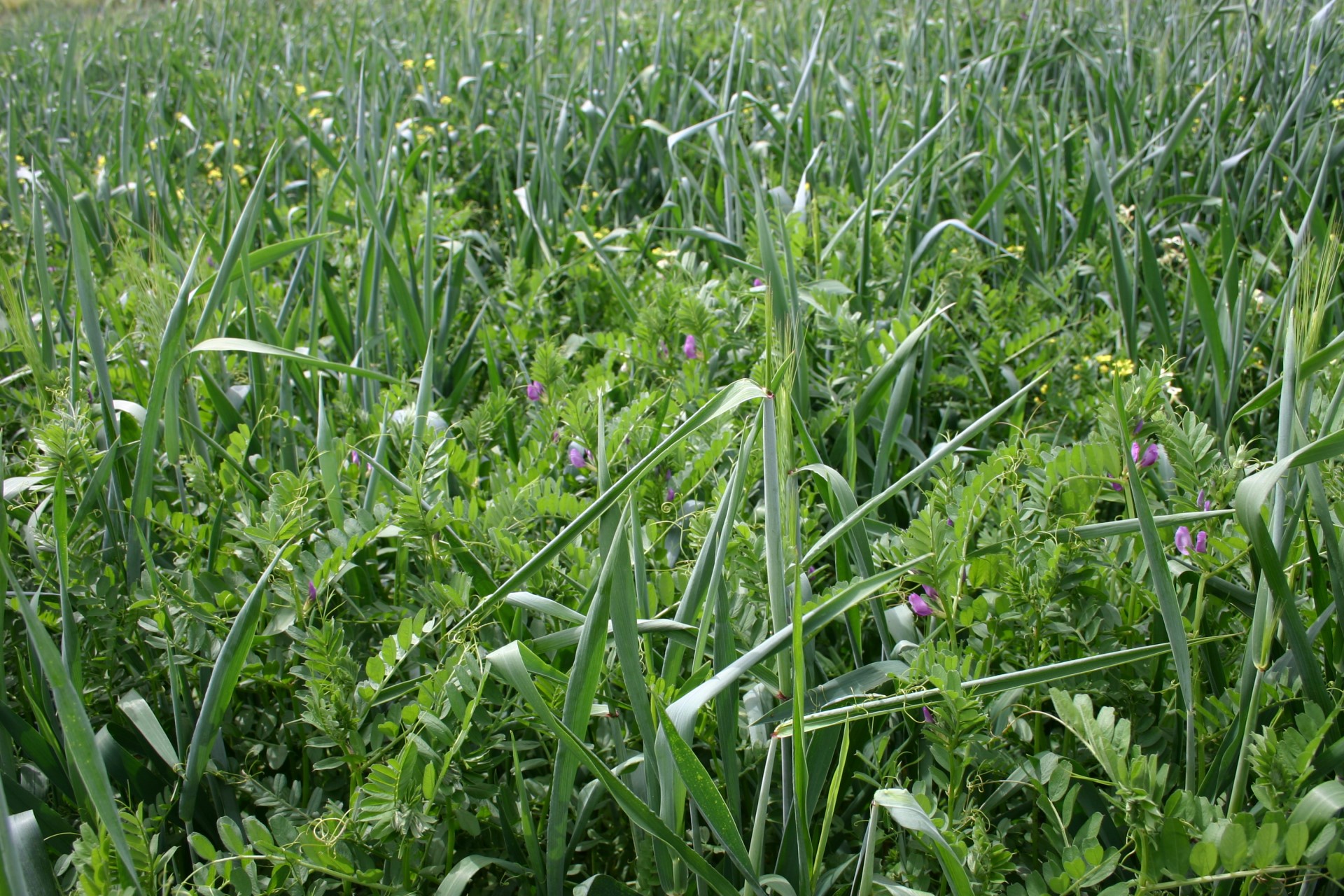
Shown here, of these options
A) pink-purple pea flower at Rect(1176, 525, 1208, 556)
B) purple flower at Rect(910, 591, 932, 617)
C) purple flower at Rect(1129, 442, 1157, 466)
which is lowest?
purple flower at Rect(910, 591, 932, 617)

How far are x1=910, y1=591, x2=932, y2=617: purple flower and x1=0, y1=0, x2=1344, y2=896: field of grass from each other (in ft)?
0.07

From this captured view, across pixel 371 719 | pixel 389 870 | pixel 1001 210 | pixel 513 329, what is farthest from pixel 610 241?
pixel 389 870

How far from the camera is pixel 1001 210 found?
6.51 ft

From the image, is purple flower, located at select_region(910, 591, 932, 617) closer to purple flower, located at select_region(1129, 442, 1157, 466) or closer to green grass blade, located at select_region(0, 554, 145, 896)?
purple flower, located at select_region(1129, 442, 1157, 466)

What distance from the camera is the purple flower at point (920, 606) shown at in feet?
3.10

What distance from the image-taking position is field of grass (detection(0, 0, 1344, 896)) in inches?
28.5

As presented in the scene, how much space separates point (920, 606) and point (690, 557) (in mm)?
286

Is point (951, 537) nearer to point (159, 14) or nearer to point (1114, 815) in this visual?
point (1114, 815)

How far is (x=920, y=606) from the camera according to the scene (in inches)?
37.4

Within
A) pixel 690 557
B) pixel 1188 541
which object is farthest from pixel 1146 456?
pixel 690 557

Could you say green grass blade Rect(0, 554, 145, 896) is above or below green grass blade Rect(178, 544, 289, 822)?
above

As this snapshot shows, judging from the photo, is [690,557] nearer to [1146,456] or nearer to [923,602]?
[923,602]

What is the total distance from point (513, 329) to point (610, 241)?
0.56 m

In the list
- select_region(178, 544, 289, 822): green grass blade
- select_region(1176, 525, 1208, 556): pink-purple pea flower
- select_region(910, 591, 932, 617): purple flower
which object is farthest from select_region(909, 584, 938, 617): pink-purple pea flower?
select_region(178, 544, 289, 822): green grass blade
